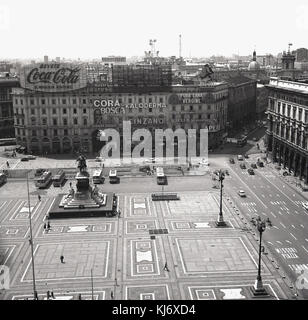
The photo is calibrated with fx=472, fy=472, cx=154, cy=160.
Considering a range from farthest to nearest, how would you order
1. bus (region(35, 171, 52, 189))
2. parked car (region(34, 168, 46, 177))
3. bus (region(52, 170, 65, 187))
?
parked car (region(34, 168, 46, 177)) < bus (region(52, 170, 65, 187)) < bus (region(35, 171, 52, 189))

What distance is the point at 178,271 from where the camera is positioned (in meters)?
58.6

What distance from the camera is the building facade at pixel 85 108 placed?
436ft

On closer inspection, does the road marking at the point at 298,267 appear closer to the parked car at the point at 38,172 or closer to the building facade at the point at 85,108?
the parked car at the point at 38,172

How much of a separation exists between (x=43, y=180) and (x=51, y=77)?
4049 cm

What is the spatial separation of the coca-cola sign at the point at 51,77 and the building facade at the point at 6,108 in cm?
2765

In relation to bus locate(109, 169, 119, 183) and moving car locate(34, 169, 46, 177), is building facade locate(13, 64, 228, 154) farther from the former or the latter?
bus locate(109, 169, 119, 183)

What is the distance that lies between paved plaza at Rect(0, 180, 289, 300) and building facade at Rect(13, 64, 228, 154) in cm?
4998

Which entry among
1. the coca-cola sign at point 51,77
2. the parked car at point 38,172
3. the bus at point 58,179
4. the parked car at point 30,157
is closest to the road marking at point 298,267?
the bus at point 58,179

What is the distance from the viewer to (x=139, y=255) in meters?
63.9

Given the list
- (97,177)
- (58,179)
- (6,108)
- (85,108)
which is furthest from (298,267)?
(6,108)

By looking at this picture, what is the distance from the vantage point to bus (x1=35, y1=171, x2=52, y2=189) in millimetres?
101188

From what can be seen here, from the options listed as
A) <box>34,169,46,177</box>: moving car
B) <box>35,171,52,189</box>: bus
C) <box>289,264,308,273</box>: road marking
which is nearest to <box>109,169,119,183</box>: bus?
<box>35,171,52,189</box>: bus
